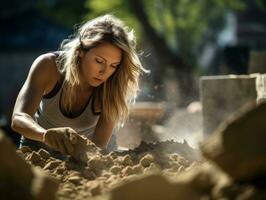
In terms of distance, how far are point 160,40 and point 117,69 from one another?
1451 cm

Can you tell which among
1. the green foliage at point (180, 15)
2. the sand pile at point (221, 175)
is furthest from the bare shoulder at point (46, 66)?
the green foliage at point (180, 15)

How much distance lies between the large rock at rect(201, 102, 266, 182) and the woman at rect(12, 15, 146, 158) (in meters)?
2.43

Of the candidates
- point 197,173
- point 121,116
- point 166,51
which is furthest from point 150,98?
point 197,173

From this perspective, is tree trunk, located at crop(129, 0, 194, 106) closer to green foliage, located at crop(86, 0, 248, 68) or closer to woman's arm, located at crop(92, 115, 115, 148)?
green foliage, located at crop(86, 0, 248, 68)

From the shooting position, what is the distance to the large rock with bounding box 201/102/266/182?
2.54m

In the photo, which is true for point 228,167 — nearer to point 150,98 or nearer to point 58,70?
point 58,70

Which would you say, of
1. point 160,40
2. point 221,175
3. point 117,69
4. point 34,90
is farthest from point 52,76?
point 160,40

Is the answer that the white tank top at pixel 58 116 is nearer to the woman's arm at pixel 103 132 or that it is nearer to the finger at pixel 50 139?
the woman's arm at pixel 103 132

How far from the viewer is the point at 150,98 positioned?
14.0 metres

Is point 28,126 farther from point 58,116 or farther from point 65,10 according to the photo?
point 65,10

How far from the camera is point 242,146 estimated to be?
2543 mm

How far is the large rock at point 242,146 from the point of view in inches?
99.8

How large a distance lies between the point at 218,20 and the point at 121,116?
3069 cm

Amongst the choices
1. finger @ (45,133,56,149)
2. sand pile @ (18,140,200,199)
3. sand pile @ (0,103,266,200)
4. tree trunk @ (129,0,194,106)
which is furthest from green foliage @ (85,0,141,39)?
sand pile @ (0,103,266,200)
